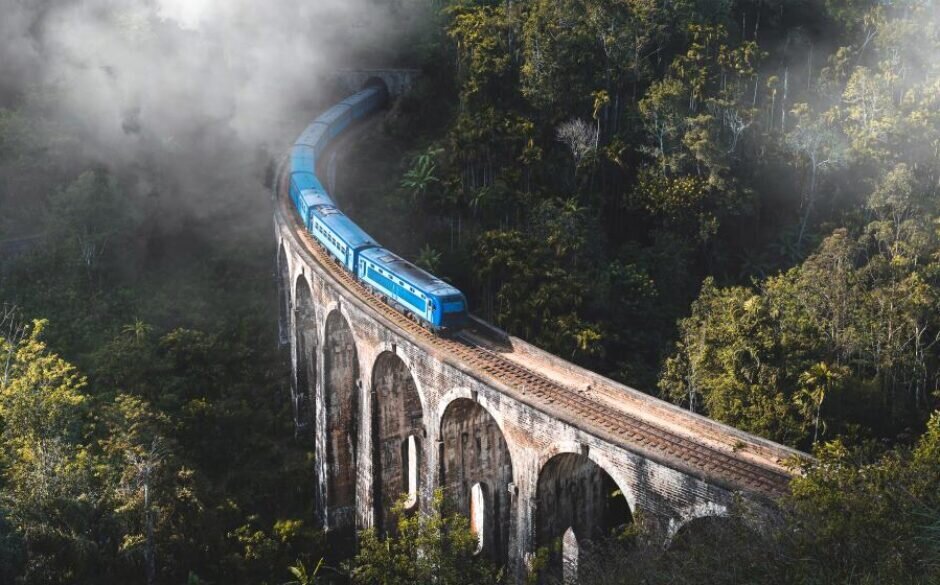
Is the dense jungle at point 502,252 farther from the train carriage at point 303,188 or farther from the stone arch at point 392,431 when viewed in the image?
the train carriage at point 303,188

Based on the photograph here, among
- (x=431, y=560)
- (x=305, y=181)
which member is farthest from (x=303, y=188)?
(x=431, y=560)

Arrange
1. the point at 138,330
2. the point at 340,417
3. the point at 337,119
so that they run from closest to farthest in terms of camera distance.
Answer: the point at 340,417 < the point at 138,330 < the point at 337,119

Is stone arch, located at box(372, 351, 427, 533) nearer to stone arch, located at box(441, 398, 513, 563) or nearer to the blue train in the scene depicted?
the blue train

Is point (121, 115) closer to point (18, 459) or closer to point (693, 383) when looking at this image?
point (18, 459)

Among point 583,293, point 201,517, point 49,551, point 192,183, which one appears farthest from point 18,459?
point 192,183

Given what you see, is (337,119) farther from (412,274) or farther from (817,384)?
(817,384)

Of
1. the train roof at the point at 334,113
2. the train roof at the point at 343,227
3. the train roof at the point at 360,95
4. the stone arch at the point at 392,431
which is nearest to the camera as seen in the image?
the stone arch at the point at 392,431

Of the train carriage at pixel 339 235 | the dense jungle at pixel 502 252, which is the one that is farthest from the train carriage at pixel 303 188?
the dense jungle at pixel 502 252
